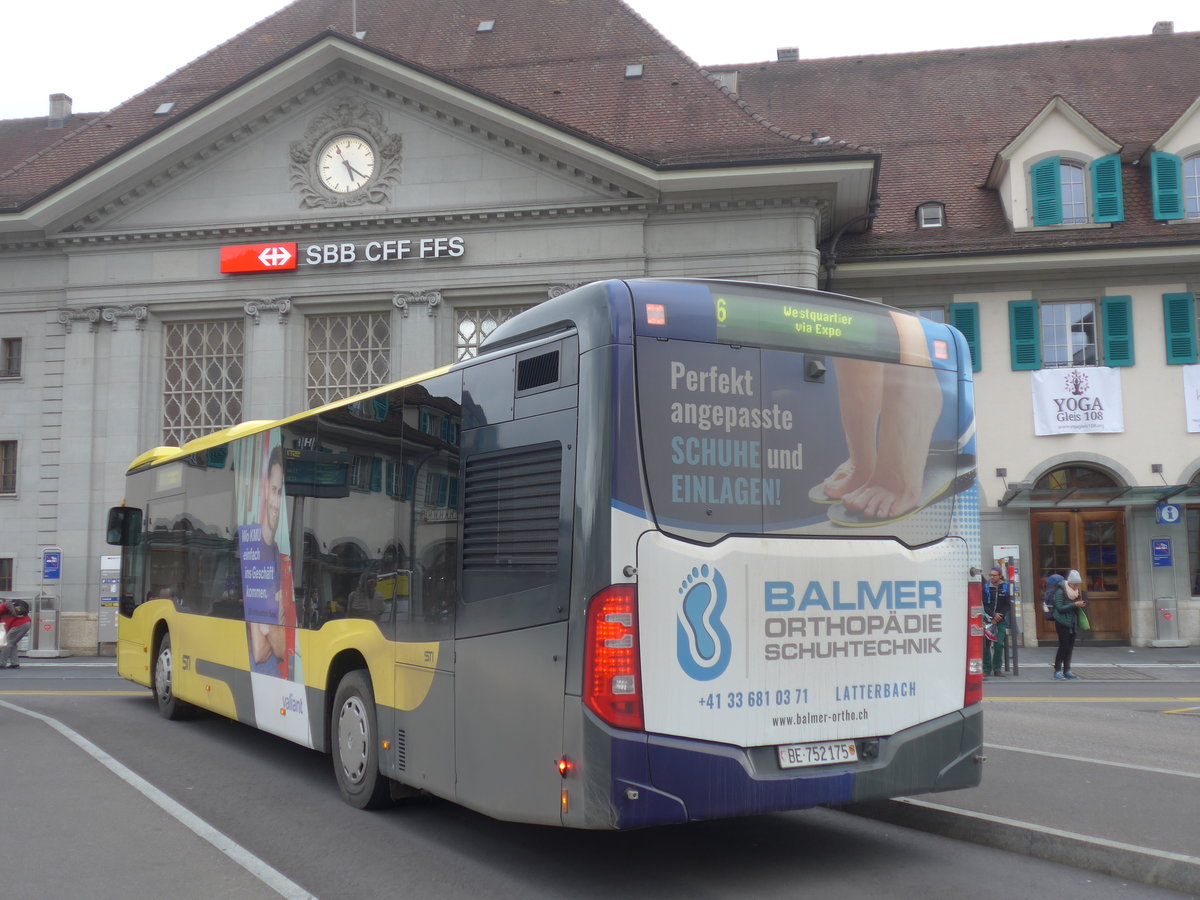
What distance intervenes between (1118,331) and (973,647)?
20711 mm

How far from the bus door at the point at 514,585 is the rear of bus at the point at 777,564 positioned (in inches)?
11.5

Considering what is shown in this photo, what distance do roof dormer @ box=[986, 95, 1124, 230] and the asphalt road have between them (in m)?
18.0

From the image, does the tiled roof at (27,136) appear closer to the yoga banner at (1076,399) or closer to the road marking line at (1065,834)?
the yoga banner at (1076,399)

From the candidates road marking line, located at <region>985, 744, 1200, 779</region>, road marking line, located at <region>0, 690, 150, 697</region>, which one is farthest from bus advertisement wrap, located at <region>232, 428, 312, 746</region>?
road marking line, located at <region>0, 690, 150, 697</region>

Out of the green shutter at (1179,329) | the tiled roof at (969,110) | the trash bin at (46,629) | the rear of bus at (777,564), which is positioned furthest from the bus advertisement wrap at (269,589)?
the green shutter at (1179,329)

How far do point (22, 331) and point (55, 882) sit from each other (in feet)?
82.4

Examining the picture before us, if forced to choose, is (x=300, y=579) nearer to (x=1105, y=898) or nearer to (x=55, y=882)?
(x=55, y=882)

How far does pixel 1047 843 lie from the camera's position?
651cm

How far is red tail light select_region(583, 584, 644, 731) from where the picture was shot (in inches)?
225

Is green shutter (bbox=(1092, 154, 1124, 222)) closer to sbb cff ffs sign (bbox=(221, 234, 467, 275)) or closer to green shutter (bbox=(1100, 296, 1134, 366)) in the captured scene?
green shutter (bbox=(1100, 296, 1134, 366))

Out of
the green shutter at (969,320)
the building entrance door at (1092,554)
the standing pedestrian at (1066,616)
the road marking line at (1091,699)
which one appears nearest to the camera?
the road marking line at (1091,699)

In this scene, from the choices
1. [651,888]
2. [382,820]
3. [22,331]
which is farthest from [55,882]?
[22,331]

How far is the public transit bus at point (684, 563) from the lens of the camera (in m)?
5.83

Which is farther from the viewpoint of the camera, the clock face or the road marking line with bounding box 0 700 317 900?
the clock face
